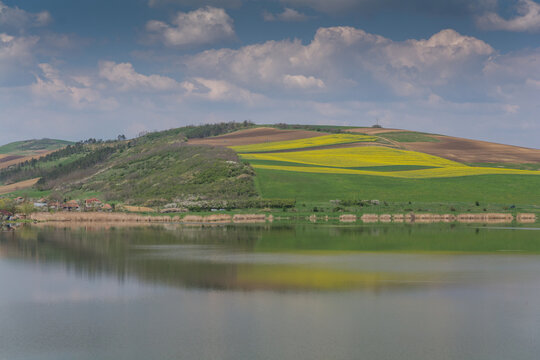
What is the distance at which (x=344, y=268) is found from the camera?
37625mm

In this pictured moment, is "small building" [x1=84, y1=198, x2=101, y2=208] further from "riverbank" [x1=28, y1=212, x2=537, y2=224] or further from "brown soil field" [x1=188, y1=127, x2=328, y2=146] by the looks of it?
"brown soil field" [x1=188, y1=127, x2=328, y2=146]

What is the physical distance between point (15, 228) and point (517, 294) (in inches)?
2617

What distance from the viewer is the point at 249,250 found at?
47.6 meters

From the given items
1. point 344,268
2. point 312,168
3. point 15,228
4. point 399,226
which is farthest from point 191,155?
point 344,268

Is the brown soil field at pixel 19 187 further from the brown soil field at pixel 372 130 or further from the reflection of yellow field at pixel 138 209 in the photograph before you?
the brown soil field at pixel 372 130

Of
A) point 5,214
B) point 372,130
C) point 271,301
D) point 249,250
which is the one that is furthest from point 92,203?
point 372,130

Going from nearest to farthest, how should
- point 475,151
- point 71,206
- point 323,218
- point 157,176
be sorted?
1. point 323,218
2. point 71,206
3. point 157,176
4. point 475,151

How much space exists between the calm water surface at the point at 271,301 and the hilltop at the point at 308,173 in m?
44.0

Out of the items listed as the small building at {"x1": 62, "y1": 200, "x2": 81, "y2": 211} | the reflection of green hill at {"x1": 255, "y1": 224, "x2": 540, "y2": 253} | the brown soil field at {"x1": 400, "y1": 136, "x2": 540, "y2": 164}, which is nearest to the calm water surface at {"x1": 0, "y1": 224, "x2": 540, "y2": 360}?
the reflection of green hill at {"x1": 255, "y1": 224, "x2": 540, "y2": 253}

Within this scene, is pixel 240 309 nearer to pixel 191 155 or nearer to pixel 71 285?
pixel 71 285

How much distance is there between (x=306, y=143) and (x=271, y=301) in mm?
136958

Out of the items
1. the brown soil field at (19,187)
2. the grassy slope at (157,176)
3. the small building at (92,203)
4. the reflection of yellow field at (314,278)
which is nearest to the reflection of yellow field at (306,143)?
the grassy slope at (157,176)

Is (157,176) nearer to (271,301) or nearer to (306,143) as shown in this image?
(306,143)

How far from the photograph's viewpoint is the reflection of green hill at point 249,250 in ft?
109
